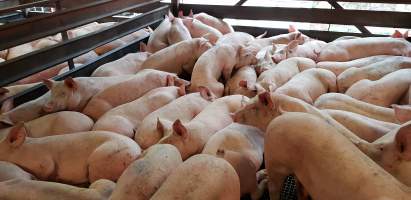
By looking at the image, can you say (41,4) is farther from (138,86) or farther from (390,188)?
(390,188)

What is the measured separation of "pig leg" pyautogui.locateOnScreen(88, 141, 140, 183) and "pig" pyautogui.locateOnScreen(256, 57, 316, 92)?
1229 millimetres

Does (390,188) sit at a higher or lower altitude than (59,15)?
lower

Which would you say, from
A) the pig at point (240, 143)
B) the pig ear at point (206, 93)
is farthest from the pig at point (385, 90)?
the pig ear at point (206, 93)

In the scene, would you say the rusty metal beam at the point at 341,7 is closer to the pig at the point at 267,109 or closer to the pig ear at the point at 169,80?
the pig ear at the point at 169,80

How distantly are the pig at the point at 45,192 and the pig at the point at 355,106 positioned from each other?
165 centimetres

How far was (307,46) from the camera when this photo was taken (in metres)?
3.86

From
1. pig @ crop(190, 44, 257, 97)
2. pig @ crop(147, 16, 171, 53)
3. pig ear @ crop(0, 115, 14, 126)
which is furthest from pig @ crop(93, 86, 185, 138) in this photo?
pig @ crop(147, 16, 171, 53)

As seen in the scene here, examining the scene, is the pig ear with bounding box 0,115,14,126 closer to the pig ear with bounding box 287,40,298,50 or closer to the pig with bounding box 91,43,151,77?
the pig with bounding box 91,43,151,77

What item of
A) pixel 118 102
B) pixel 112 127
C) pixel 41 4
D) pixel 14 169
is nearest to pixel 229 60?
pixel 118 102

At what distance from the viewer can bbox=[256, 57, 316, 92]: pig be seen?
3013 mm

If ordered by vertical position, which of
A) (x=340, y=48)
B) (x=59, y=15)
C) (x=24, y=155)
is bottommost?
(x=24, y=155)

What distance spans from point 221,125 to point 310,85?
0.87 metres

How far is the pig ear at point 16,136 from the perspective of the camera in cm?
219

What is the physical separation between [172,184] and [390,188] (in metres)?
0.83
